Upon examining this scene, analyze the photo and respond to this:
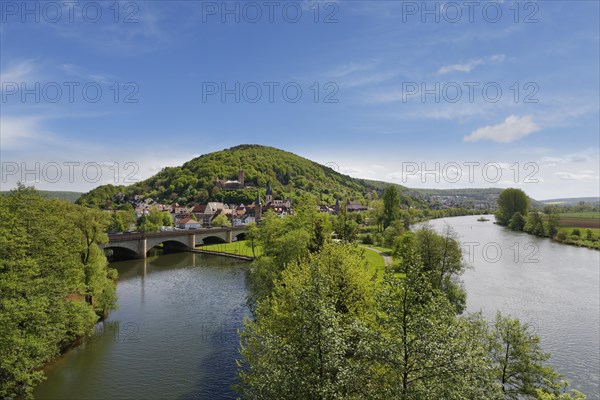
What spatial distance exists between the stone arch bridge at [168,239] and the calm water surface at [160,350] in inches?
791

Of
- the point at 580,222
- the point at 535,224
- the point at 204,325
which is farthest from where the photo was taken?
the point at 580,222

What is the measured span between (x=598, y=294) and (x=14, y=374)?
5297cm

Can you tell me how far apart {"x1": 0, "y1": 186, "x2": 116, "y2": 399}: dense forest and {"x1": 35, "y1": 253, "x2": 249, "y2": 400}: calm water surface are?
2.07 metres

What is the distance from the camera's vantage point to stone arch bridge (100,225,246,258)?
2547 inches

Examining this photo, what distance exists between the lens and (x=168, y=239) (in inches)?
2901

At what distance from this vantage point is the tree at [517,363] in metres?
17.4

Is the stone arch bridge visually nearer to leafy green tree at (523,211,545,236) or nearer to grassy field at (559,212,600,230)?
leafy green tree at (523,211,545,236)

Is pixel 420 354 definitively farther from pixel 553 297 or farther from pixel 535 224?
pixel 535 224

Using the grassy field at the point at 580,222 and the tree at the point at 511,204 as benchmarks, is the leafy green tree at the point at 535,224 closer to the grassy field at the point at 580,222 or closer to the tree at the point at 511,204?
the grassy field at the point at 580,222

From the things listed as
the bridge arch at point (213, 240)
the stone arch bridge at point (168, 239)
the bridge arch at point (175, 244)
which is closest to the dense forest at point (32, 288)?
the stone arch bridge at point (168, 239)

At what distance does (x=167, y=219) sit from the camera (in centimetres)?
10700

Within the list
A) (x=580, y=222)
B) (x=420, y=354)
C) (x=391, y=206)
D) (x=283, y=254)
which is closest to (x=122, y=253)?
(x=283, y=254)

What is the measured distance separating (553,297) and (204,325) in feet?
120

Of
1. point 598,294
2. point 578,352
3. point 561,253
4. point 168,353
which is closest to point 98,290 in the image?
point 168,353
